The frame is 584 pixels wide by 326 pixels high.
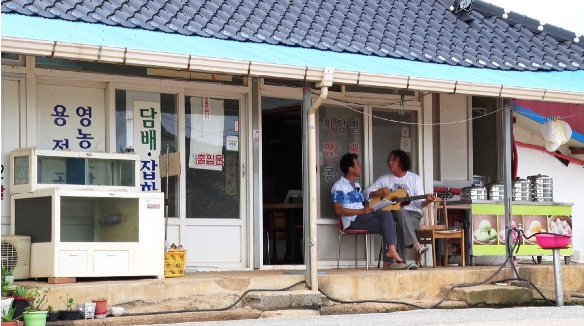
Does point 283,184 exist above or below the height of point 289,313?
above

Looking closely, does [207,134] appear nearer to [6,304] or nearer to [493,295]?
[493,295]

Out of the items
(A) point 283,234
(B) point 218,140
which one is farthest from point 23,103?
(A) point 283,234

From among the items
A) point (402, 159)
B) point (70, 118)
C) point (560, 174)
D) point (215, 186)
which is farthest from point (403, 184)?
point (70, 118)

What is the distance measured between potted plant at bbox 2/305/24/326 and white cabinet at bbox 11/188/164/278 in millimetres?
1067

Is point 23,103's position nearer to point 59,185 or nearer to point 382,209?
point 59,185

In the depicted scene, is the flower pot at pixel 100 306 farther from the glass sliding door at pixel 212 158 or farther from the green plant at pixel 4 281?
the glass sliding door at pixel 212 158

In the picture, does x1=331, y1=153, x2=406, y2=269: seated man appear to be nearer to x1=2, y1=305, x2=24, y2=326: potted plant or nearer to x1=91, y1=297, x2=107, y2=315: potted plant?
x1=91, y1=297, x2=107, y2=315: potted plant

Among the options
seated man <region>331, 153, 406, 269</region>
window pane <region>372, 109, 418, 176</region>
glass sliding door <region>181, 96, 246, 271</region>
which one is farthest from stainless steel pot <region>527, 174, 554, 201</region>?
glass sliding door <region>181, 96, 246, 271</region>

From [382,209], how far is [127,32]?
13.7ft

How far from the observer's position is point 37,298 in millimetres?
9820

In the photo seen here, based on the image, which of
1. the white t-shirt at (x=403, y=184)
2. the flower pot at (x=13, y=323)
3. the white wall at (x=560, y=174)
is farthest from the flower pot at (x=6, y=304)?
the white wall at (x=560, y=174)

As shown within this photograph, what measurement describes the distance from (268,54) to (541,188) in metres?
5.13

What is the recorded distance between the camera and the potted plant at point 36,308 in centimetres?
927

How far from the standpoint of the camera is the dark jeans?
1302 cm
